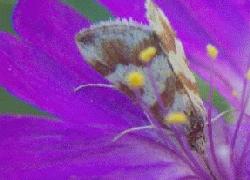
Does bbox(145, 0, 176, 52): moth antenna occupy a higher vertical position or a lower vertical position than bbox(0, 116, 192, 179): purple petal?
higher

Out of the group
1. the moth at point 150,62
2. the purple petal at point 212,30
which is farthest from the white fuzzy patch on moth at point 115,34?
the purple petal at point 212,30

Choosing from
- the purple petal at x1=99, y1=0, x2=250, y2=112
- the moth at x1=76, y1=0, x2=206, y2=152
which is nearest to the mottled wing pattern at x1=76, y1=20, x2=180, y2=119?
the moth at x1=76, y1=0, x2=206, y2=152

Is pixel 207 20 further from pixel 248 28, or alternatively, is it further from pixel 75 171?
pixel 75 171

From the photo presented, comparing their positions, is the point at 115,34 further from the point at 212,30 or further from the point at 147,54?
the point at 212,30

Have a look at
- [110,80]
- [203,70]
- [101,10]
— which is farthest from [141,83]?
[101,10]

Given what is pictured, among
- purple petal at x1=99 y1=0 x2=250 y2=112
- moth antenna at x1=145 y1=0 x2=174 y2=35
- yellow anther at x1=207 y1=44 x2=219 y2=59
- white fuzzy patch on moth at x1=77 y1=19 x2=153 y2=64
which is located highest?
purple petal at x1=99 y1=0 x2=250 y2=112

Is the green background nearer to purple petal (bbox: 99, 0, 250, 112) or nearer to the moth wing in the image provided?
purple petal (bbox: 99, 0, 250, 112)

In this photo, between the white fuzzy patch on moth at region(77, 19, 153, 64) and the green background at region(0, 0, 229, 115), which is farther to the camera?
the green background at region(0, 0, 229, 115)

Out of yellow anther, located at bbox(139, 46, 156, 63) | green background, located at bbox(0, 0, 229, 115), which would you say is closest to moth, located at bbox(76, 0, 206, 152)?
yellow anther, located at bbox(139, 46, 156, 63)
